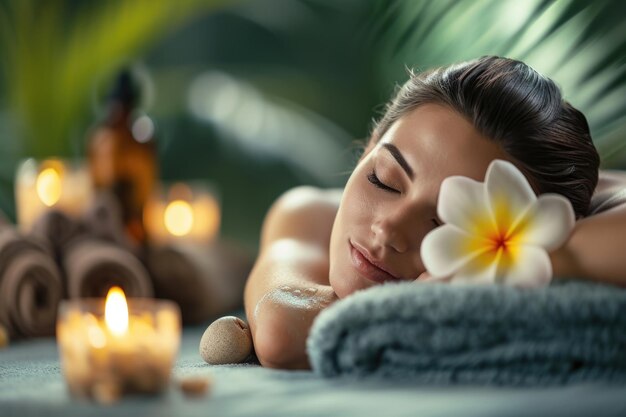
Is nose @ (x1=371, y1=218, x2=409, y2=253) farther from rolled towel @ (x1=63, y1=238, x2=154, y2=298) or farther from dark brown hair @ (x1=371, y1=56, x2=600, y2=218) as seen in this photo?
rolled towel @ (x1=63, y1=238, x2=154, y2=298)

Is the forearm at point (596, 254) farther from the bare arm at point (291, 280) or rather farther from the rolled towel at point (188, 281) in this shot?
the rolled towel at point (188, 281)

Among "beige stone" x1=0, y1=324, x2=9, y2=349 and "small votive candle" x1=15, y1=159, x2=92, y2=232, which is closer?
"beige stone" x1=0, y1=324, x2=9, y2=349

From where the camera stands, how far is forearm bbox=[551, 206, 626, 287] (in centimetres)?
75

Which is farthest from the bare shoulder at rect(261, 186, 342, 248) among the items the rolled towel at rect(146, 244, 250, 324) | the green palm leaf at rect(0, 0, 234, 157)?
the green palm leaf at rect(0, 0, 234, 157)

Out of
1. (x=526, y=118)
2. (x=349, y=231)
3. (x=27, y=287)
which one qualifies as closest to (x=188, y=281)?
(x=27, y=287)

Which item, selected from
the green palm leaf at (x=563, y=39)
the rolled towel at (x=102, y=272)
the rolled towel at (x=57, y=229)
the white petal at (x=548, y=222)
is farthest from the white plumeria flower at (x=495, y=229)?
the rolled towel at (x=57, y=229)

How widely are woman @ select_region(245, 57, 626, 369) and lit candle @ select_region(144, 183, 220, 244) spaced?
0.85m

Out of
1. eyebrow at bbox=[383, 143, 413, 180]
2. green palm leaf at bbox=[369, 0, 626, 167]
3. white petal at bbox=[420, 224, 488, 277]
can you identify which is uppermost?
green palm leaf at bbox=[369, 0, 626, 167]

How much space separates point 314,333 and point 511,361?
0.15m

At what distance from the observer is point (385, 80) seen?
5.03 feet

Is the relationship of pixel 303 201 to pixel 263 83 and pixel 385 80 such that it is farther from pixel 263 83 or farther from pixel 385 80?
pixel 263 83

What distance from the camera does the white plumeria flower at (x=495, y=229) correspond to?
2.37 ft

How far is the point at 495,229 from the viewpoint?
741 millimetres

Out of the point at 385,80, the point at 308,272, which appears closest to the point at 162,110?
the point at 385,80
